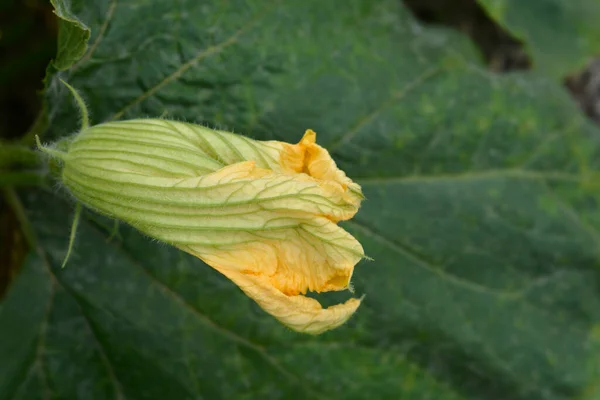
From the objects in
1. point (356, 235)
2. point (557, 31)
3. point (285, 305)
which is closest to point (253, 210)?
point (285, 305)

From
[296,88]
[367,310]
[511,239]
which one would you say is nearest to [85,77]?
[296,88]

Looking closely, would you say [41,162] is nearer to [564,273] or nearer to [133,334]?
[133,334]

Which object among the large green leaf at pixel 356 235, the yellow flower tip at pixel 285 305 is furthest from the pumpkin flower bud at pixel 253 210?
the large green leaf at pixel 356 235

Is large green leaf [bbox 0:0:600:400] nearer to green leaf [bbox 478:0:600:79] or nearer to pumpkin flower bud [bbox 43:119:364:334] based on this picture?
green leaf [bbox 478:0:600:79]

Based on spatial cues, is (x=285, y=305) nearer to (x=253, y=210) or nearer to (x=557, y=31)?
(x=253, y=210)

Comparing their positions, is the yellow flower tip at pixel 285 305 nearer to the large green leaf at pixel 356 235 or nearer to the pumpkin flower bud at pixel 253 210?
the pumpkin flower bud at pixel 253 210

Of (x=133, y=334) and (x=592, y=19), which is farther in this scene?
(x=592, y=19)
